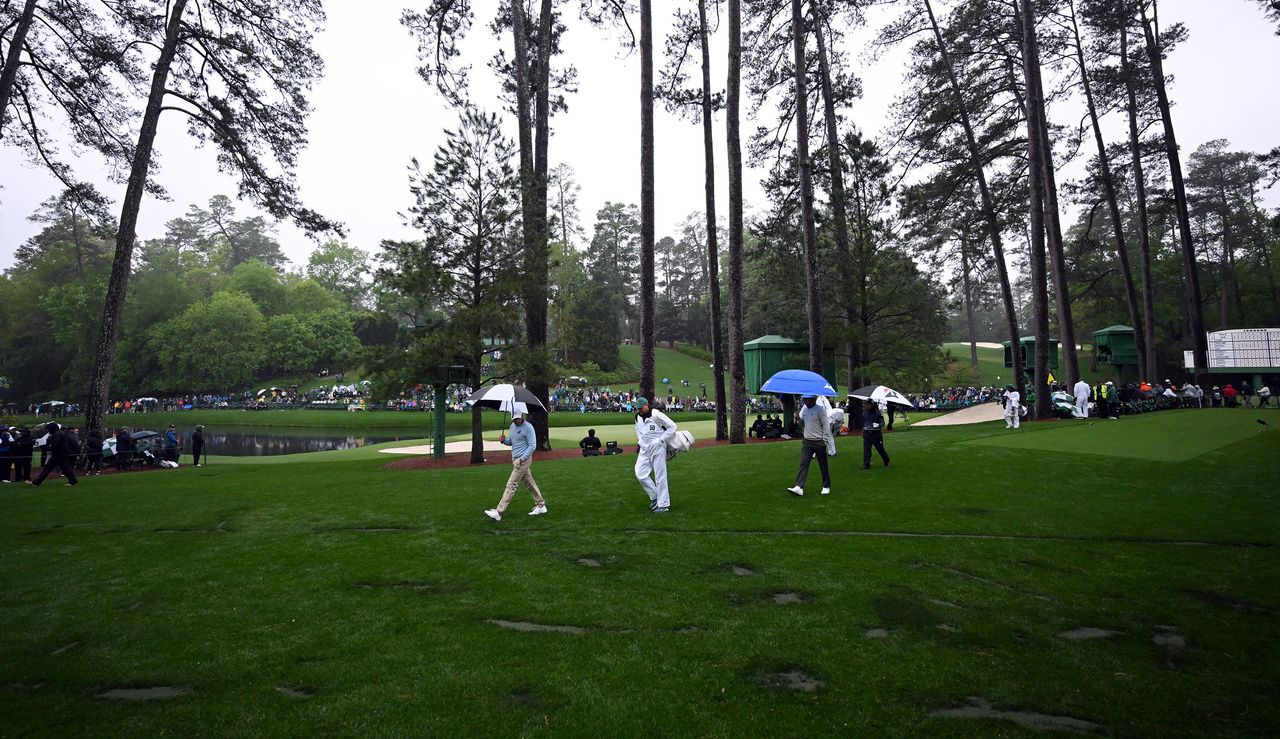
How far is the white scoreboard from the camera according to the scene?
31750mm

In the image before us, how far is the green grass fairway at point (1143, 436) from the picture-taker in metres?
14.8

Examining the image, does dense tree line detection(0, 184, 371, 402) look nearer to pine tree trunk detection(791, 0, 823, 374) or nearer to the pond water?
the pond water

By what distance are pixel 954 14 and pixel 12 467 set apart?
35.4 m

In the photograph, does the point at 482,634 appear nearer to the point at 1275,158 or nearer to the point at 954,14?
the point at 954,14

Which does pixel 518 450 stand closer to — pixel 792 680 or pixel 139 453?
pixel 792 680

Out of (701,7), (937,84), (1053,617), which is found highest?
(701,7)

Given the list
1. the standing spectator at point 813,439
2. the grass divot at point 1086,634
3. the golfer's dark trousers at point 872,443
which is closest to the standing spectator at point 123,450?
the standing spectator at point 813,439

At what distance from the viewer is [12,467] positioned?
18656 mm

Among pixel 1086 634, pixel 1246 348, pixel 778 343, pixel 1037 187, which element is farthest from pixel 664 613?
pixel 1246 348

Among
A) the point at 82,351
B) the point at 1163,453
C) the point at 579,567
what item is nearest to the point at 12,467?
the point at 579,567

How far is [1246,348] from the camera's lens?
32.4m

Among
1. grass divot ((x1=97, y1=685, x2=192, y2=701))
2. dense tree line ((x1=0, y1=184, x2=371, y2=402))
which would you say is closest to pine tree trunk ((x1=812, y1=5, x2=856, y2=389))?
grass divot ((x1=97, y1=685, x2=192, y2=701))

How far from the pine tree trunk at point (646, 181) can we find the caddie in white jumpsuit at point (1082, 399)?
16.0 metres

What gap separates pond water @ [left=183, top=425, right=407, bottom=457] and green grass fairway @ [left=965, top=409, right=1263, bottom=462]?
28841mm
